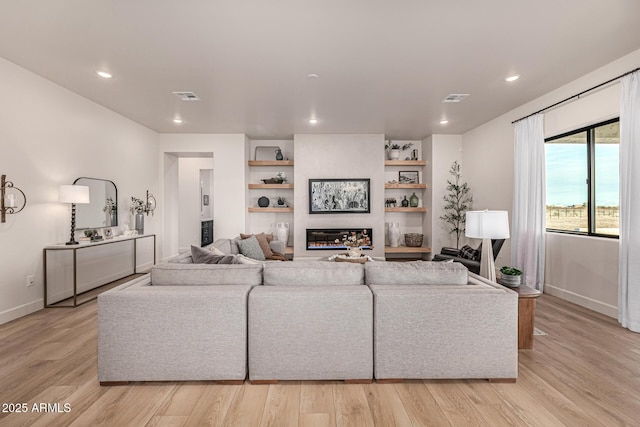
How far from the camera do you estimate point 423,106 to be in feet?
16.3

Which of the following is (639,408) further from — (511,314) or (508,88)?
(508,88)

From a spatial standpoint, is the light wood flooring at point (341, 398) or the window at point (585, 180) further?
the window at point (585, 180)

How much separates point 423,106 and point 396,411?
4266 millimetres

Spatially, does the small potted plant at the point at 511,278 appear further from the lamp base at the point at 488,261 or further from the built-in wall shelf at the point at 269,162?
the built-in wall shelf at the point at 269,162

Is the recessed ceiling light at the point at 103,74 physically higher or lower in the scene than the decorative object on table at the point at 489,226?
higher

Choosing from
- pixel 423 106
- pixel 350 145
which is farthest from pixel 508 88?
pixel 350 145

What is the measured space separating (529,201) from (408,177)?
312 centimetres

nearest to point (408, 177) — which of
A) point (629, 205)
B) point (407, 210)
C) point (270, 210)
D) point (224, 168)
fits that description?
point (407, 210)

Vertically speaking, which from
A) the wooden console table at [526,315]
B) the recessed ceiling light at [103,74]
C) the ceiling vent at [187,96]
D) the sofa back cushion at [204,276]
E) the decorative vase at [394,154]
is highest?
the ceiling vent at [187,96]

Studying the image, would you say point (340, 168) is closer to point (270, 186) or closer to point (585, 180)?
point (270, 186)

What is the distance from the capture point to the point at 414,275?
2.43 m

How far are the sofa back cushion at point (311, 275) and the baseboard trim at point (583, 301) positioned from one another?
315 centimetres

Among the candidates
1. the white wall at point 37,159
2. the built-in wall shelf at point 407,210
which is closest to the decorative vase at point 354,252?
the built-in wall shelf at point 407,210

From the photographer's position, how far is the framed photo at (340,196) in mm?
6902
